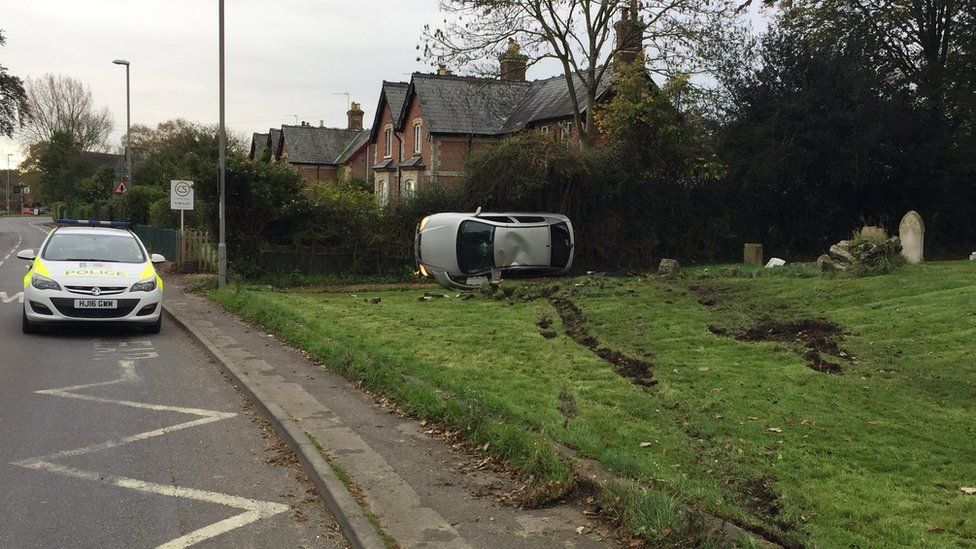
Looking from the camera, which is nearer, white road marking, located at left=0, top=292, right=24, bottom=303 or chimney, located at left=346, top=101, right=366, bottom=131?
white road marking, located at left=0, top=292, right=24, bottom=303

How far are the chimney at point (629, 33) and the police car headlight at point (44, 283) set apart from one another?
20.4 meters

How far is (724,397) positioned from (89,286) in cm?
904

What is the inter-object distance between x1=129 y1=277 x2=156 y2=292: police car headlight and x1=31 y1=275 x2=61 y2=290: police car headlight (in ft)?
3.32

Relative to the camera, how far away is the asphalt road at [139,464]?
4910mm

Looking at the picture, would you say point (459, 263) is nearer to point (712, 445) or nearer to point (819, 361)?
point (819, 361)

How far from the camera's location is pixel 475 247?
20.1 m

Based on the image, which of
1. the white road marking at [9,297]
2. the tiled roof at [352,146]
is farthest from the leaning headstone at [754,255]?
the tiled roof at [352,146]

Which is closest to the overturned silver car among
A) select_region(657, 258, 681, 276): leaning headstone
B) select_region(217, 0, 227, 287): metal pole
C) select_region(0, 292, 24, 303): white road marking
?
select_region(657, 258, 681, 276): leaning headstone

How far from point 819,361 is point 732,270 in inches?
Result: 380

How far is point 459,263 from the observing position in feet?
65.8

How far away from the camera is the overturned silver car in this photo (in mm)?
20031

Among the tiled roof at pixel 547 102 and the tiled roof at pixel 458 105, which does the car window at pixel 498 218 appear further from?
the tiled roof at pixel 458 105

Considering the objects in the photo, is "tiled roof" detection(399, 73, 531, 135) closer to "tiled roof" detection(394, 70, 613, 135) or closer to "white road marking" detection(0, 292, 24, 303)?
"tiled roof" detection(394, 70, 613, 135)

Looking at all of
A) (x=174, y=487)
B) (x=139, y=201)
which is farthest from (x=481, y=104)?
(x=174, y=487)
